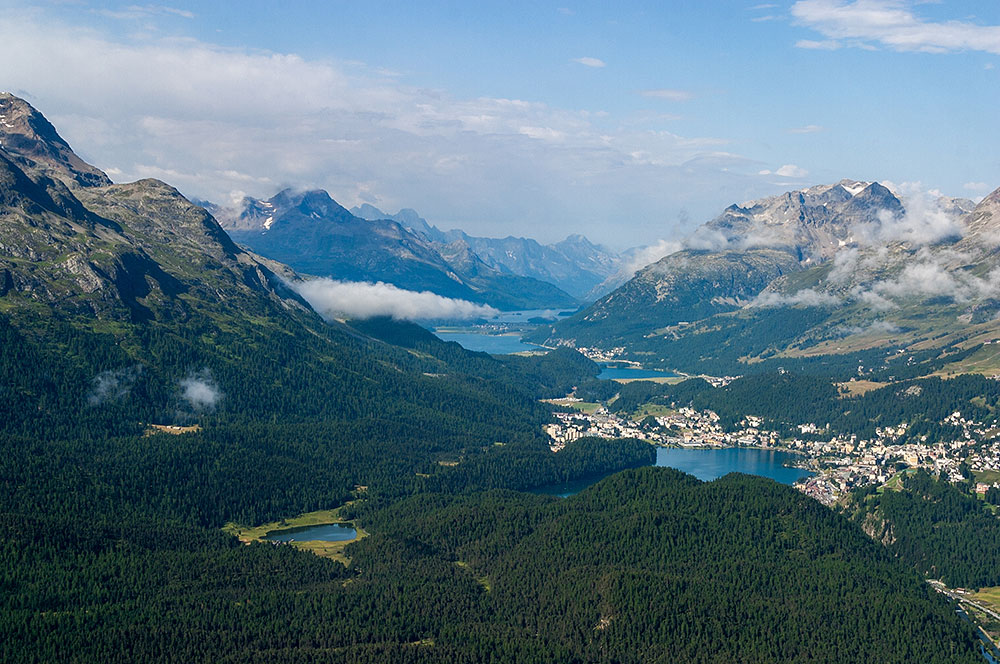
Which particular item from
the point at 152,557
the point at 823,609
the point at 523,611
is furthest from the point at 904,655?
the point at 152,557

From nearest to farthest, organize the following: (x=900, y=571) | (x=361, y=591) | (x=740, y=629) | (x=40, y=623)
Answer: (x=40, y=623), (x=740, y=629), (x=361, y=591), (x=900, y=571)

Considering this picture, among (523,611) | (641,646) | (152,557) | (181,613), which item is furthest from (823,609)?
(152,557)

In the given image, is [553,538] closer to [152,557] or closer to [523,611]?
[523,611]

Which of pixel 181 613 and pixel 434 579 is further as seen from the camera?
pixel 434 579

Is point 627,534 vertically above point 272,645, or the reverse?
point 627,534

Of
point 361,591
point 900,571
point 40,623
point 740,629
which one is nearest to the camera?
point 40,623

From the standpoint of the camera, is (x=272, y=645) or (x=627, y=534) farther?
(x=627, y=534)

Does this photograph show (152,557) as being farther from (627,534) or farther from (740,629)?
(740,629)

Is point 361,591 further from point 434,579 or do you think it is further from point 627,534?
point 627,534

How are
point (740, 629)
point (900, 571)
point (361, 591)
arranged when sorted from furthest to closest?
point (900, 571) < point (361, 591) < point (740, 629)
